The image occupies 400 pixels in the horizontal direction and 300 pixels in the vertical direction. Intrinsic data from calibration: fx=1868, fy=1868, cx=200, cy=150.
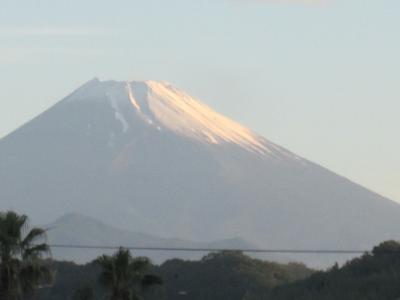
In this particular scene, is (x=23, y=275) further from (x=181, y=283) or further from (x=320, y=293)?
(x=181, y=283)

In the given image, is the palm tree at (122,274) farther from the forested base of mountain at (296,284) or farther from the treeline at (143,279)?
the forested base of mountain at (296,284)

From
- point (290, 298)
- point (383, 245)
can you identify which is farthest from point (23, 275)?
point (383, 245)

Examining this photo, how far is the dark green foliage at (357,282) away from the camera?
383 ft

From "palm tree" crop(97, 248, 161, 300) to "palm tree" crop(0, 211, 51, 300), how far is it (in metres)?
6.30

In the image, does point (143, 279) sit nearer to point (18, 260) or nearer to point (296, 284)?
point (18, 260)

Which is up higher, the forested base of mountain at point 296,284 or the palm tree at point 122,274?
the forested base of mountain at point 296,284

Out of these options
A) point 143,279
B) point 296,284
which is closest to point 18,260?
point 143,279

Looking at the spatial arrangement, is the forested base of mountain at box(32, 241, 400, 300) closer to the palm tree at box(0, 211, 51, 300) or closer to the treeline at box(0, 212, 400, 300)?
the treeline at box(0, 212, 400, 300)

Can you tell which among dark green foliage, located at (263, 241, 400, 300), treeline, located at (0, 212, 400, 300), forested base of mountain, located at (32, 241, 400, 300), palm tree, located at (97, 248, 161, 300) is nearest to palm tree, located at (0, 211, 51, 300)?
treeline, located at (0, 212, 400, 300)

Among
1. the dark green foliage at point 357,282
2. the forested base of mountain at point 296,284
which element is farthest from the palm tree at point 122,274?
the dark green foliage at point 357,282

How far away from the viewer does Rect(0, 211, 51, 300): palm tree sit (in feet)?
245

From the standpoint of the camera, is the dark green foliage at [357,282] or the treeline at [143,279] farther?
the dark green foliage at [357,282]

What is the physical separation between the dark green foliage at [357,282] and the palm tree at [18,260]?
40.0m

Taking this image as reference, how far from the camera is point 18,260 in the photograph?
75.4 m
